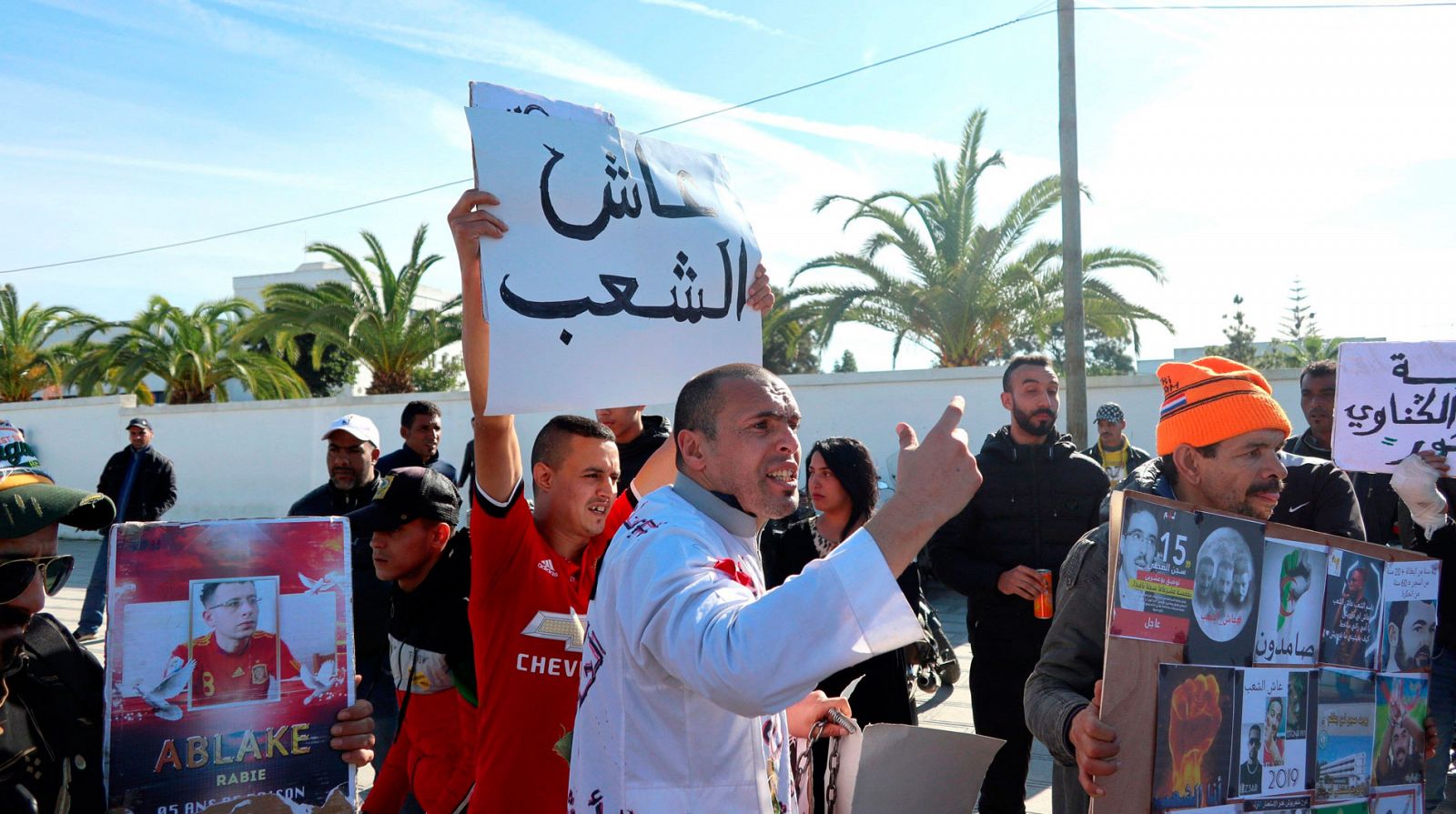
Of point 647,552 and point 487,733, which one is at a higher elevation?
point 647,552

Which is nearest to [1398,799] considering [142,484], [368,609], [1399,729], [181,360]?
[1399,729]

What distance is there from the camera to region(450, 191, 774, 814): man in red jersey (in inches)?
104

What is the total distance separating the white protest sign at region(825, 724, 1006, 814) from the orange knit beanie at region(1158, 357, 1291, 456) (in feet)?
2.85

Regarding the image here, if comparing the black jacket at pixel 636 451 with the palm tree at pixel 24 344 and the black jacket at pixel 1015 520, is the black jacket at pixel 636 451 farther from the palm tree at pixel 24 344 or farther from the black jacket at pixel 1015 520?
the palm tree at pixel 24 344

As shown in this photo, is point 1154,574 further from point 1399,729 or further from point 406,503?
point 406,503

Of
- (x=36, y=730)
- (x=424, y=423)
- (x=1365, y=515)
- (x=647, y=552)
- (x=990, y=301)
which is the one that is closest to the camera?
(x=647, y=552)

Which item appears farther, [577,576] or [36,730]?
[577,576]

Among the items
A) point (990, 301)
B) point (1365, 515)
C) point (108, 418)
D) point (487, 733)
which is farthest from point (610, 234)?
point (108, 418)

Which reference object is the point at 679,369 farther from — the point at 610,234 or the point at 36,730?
the point at 36,730

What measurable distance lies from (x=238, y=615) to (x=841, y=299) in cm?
1470

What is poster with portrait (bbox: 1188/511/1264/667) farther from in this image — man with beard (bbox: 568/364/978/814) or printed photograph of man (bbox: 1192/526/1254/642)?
man with beard (bbox: 568/364/978/814)

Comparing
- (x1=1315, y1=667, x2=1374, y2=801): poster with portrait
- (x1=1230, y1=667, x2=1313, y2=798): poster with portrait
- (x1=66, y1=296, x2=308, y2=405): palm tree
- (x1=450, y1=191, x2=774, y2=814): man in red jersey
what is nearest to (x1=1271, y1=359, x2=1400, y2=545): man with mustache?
(x1=1315, y1=667, x2=1374, y2=801): poster with portrait

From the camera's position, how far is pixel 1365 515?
4.92 metres

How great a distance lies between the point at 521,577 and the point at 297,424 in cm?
1752
